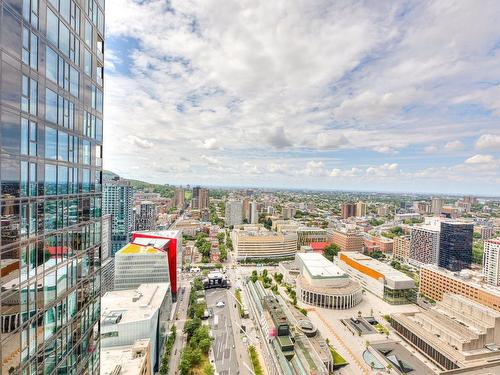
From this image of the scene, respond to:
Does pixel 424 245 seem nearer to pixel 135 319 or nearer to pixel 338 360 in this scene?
pixel 338 360

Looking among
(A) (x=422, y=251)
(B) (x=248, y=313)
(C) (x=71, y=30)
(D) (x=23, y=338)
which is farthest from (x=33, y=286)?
(A) (x=422, y=251)

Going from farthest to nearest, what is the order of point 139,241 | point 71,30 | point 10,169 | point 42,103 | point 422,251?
point 422,251
point 139,241
point 71,30
point 42,103
point 10,169

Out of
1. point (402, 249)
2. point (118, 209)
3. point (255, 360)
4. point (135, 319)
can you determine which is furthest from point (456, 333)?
point (118, 209)

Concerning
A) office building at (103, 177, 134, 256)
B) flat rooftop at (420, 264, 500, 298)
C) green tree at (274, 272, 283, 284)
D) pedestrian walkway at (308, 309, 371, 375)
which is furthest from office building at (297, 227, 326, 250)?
office building at (103, 177, 134, 256)

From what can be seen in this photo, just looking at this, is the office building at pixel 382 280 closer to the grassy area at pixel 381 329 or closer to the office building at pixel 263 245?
the grassy area at pixel 381 329

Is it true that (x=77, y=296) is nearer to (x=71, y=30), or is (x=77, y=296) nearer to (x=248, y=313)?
(x=71, y=30)

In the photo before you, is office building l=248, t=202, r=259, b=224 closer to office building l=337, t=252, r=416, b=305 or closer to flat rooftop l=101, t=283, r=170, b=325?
office building l=337, t=252, r=416, b=305

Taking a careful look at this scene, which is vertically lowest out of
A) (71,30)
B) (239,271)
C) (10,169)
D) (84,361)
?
(239,271)

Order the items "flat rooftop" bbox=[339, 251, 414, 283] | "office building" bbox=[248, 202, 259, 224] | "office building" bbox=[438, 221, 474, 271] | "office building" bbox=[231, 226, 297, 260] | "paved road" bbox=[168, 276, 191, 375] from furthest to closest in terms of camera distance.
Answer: "office building" bbox=[248, 202, 259, 224], "office building" bbox=[231, 226, 297, 260], "office building" bbox=[438, 221, 474, 271], "flat rooftop" bbox=[339, 251, 414, 283], "paved road" bbox=[168, 276, 191, 375]

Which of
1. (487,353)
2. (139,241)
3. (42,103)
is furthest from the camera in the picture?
(139,241)
